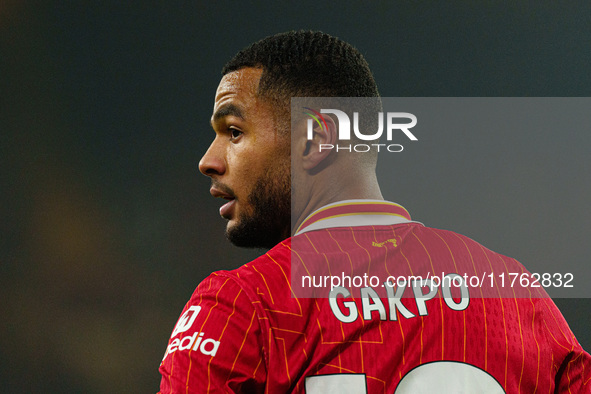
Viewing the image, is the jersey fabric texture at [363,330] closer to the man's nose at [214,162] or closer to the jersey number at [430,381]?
the jersey number at [430,381]

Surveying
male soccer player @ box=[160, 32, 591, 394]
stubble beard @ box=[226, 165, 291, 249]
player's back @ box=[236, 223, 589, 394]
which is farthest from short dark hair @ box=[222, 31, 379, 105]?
player's back @ box=[236, 223, 589, 394]

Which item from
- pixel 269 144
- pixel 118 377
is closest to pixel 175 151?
pixel 118 377

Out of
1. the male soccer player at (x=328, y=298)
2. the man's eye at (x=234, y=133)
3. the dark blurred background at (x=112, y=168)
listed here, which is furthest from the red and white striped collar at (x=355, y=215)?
the dark blurred background at (x=112, y=168)

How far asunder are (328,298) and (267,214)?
22 centimetres

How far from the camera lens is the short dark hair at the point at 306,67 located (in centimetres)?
70

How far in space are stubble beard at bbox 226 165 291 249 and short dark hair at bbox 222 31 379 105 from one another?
11 centimetres

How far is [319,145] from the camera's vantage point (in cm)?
66

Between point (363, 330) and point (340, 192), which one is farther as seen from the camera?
point (340, 192)

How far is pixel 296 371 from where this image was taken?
47 cm

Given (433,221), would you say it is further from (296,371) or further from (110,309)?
(110,309)

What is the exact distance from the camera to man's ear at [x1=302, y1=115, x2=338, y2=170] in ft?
2.15

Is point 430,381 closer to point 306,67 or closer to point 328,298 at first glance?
point 328,298

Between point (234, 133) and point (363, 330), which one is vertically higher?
point (234, 133)

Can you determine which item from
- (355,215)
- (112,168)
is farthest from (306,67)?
(112,168)
